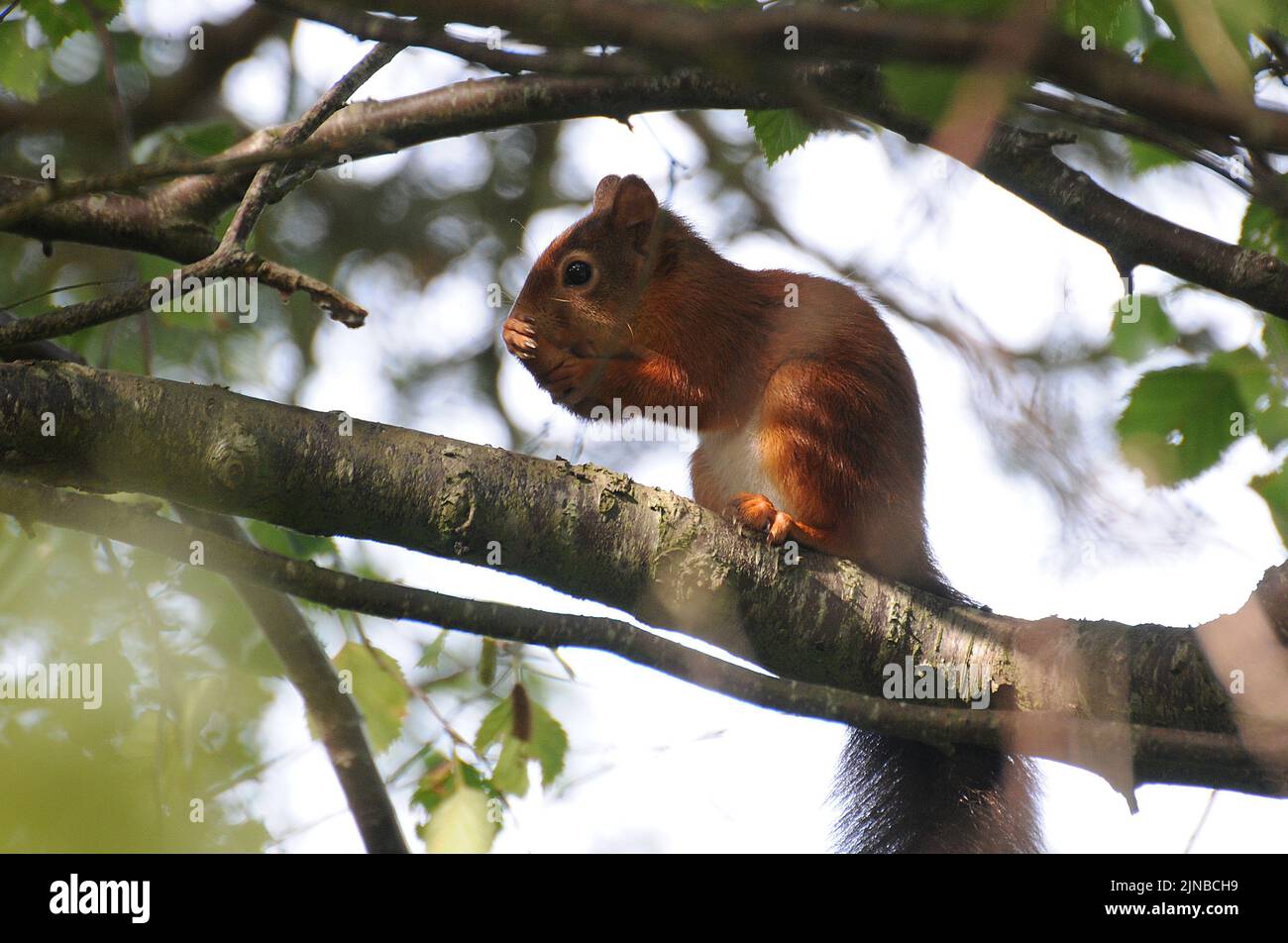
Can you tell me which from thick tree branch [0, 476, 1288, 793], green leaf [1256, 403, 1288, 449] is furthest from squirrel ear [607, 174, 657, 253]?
thick tree branch [0, 476, 1288, 793]

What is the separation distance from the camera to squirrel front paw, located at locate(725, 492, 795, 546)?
2.59 m

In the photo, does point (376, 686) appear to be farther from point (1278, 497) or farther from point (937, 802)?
point (1278, 497)

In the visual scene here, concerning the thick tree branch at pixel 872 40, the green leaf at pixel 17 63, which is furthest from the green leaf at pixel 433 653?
the thick tree branch at pixel 872 40

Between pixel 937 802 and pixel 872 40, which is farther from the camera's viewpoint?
pixel 937 802

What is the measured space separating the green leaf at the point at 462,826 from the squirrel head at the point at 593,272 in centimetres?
142

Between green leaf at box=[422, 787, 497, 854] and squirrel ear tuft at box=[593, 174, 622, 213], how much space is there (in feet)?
6.89

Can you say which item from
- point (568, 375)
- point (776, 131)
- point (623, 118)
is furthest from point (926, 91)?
point (568, 375)

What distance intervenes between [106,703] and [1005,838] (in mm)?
1888

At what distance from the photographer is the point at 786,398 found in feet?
9.86

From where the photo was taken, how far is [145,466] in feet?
6.19

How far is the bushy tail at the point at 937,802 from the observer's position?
2570 mm

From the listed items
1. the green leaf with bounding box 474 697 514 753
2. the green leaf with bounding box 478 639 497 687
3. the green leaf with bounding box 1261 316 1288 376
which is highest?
the green leaf with bounding box 1261 316 1288 376

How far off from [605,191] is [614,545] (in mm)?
2165

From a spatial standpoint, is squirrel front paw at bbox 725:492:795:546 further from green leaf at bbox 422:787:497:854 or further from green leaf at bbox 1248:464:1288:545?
green leaf at bbox 1248:464:1288:545
